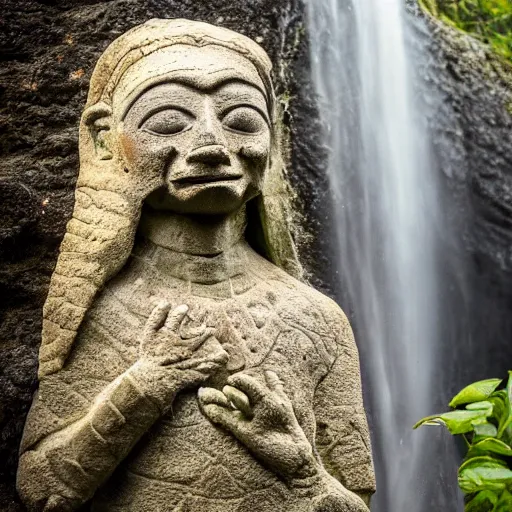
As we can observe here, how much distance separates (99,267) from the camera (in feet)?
9.37

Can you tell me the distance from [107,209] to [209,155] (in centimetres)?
37

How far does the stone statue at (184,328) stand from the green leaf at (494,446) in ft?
2.01

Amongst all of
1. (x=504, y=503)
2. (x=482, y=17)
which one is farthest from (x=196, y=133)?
(x=482, y=17)

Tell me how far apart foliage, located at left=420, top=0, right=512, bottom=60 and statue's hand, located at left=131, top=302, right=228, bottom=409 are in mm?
2962

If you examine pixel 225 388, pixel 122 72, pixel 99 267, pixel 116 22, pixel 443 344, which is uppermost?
pixel 116 22

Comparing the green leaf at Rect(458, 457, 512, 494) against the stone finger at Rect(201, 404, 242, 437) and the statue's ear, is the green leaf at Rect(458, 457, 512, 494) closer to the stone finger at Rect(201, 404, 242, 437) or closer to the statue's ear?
the stone finger at Rect(201, 404, 242, 437)

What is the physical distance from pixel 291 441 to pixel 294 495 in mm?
161

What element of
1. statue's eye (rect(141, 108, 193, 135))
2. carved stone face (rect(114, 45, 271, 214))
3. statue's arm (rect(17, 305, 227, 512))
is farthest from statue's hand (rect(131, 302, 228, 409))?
statue's eye (rect(141, 108, 193, 135))

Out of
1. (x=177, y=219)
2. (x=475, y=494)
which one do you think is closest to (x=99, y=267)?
(x=177, y=219)

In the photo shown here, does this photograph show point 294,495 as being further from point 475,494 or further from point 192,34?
point 192,34

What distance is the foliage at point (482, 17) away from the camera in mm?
5098

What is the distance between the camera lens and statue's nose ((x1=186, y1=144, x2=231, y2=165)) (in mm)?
2799

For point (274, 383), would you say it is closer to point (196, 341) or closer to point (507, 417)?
point (196, 341)

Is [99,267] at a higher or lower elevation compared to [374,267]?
lower
